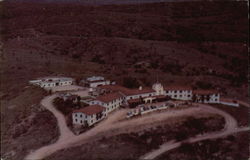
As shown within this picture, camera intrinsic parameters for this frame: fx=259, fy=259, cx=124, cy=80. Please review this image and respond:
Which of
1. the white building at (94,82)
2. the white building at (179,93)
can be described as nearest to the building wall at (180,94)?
the white building at (179,93)

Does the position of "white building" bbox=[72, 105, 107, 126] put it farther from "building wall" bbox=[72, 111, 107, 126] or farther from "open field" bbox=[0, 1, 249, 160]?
"open field" bbox=[0, 1, 249, 160]

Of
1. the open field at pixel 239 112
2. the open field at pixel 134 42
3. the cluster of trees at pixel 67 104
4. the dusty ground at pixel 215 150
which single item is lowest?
the dusty ground at pixel 215 150

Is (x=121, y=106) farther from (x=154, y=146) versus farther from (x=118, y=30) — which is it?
(x=118, y=30)

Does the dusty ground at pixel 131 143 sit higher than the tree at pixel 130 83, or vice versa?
the tree at pixel 130 83

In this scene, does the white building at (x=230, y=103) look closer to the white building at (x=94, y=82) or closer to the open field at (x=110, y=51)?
the open field at (x=110, y=51)

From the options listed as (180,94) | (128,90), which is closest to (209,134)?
(180,94)
